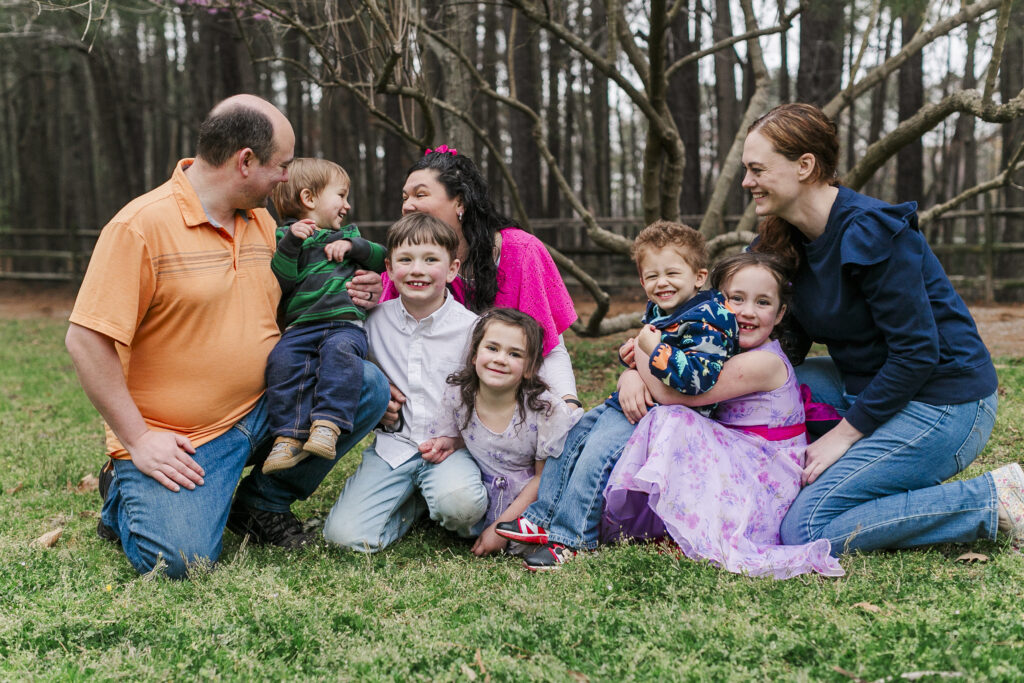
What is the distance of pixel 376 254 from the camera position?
3580 millimetres

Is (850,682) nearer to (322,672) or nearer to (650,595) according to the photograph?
(650,595)

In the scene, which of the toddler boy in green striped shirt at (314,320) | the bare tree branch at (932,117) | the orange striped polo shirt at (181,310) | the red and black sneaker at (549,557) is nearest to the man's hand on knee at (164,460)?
the orange striped polo shirt at (181,310)

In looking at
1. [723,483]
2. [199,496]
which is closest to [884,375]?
[723,483]

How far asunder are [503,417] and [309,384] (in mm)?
741

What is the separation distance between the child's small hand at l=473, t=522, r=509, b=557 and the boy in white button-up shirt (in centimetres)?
8

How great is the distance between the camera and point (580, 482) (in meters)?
3.16

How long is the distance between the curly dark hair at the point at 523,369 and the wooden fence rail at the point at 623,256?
10732 mm

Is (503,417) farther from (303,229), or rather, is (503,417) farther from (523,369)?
(303,229)

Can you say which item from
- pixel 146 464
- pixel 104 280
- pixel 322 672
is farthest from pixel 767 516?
pixel 104 280

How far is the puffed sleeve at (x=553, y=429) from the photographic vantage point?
10.9ft

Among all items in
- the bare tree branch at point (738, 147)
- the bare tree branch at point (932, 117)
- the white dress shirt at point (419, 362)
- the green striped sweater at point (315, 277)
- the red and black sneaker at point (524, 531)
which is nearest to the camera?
the red and black sneaker at point (524, 531)

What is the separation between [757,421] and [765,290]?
46cm

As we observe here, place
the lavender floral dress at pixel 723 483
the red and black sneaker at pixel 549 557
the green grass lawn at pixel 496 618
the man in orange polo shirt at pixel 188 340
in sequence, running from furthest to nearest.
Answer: the red and black sneaker at pixel 549 557
the man in orange polo shirt at pixel 188 340
the lavender floral dress at pixel 723 483
the green grass lawn at pixel 496 618

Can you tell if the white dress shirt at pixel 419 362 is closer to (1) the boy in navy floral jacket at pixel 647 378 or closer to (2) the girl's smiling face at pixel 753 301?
(1) the boy in navy floral jacket at pixel 647 378
